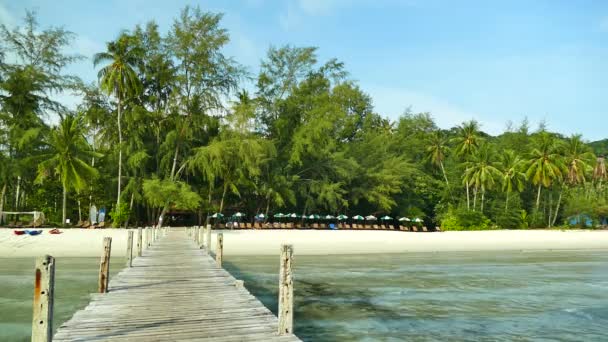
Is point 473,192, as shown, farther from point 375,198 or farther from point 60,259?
point 60,259

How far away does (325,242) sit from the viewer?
29.5 metres

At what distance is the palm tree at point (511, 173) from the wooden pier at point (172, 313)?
157 feet

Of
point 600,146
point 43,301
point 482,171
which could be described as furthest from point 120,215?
point 600,146

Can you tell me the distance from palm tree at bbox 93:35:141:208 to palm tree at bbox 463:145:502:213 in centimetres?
3501

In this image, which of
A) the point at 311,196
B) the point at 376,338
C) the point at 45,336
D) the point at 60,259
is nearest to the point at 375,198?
the point at 311,196

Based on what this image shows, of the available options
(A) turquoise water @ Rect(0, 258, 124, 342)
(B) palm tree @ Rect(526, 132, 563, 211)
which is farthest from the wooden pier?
(B) palm tree @ Rect(526, 132, 563, 211)

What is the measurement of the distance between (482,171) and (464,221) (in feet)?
21.5

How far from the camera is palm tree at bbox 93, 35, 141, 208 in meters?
34.0

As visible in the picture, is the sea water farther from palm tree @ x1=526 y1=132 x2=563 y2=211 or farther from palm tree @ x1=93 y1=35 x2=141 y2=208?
palm tree @ x1=526 y1=132 x2=563 y2=211

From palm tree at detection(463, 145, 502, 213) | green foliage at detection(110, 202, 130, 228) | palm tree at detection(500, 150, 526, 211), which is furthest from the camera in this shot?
palm tree at detection(500, 150, 526, 211)

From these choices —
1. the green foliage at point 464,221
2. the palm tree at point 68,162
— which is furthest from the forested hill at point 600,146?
the palm tree at point 68,162

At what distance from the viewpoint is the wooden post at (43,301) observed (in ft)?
14.9

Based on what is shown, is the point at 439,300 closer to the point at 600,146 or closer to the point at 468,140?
the point at 468,140

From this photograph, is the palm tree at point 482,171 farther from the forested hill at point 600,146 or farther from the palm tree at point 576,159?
the forested hill at point 600,146
